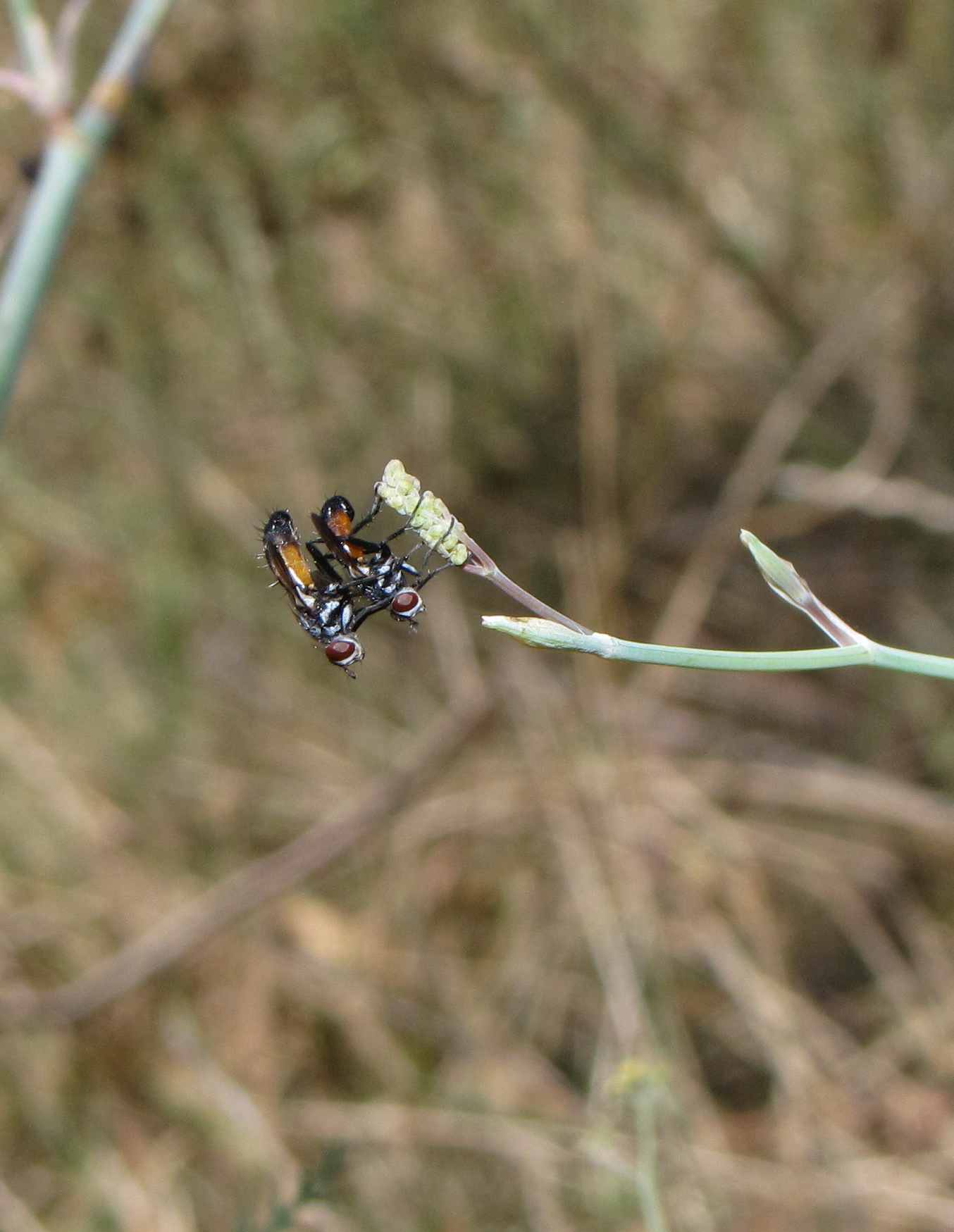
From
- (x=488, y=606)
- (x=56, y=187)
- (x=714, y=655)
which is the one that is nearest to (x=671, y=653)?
(x=714, y=655)

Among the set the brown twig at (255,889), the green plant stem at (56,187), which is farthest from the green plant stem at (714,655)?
the brown twig at (255,889)

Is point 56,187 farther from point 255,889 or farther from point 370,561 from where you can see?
point 255,889

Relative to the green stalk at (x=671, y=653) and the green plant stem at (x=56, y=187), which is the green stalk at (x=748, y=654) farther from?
the green plant stem at (x=56, y=187)

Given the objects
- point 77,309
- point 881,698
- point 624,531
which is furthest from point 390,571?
point 77,309

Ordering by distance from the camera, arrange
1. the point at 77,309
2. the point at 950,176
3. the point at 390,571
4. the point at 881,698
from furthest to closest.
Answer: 1. the point at 77,309
2. the point at 881,698
3. the point at 950,176
4. the point at 390,571

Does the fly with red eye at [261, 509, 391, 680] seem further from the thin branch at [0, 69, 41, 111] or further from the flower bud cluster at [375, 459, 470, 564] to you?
the thin branch at [0, 69, 41, 111]

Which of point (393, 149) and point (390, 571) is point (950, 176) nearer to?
point (393, 149)
